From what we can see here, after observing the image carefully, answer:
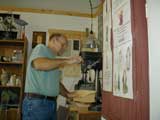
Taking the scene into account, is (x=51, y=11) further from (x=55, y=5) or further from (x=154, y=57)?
(x=154, y=57)

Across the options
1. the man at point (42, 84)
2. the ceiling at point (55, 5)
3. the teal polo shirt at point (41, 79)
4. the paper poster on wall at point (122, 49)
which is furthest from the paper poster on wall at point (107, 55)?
the ceiling at point (55, 5)

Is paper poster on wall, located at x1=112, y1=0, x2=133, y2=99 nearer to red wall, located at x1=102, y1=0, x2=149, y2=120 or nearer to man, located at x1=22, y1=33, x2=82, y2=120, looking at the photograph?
red wall, located at x1=102, y1=0, x2=149, y2=120

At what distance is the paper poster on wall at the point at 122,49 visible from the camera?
1.38 meters

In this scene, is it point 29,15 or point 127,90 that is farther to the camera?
point 29,15

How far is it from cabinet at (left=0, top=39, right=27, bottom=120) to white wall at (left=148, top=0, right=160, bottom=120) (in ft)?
9.34

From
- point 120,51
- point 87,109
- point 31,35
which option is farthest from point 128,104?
point 31,35

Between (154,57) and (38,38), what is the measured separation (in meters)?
3.21

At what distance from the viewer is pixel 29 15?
14.3 feet

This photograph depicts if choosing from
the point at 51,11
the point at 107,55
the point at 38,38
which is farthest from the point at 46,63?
the point at 51,11

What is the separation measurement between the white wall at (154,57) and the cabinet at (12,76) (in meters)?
2.85

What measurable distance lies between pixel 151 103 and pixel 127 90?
17 centimetres

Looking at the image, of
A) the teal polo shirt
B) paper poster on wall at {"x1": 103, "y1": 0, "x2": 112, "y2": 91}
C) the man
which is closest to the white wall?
paper poster on wall at {"x1": 103, "y1": 0, "x2": 112, "y2": 91}

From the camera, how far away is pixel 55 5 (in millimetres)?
4109

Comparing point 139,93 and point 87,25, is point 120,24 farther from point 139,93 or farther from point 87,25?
point 87,25
